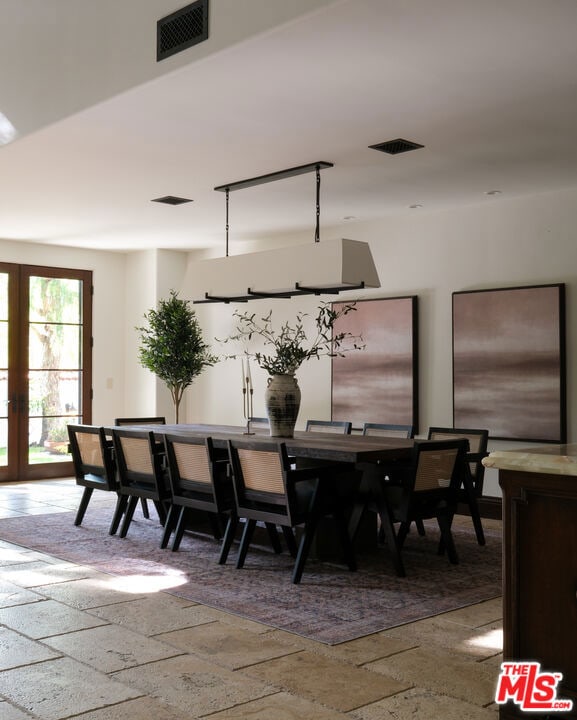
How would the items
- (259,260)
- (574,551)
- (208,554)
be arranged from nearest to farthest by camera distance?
(574,551), (208,554), (259,260)

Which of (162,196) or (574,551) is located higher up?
(162,196)

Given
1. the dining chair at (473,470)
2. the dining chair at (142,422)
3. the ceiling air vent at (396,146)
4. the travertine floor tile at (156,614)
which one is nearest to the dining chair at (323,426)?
the dining chair at (473,470)

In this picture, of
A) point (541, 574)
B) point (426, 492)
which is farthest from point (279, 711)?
point (426, 492)

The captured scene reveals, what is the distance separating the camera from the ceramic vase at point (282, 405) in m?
5.77

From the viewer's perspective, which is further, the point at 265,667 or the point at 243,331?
the point at 243,331

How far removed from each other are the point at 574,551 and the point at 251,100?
9.50 feet

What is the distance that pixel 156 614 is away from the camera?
404cm

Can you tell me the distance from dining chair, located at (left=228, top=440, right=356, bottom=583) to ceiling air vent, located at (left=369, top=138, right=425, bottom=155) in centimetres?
205

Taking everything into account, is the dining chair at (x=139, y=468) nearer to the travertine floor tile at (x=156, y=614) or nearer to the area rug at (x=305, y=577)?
the area rug at (x=305, y=577)

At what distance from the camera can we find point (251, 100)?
14.4 ft

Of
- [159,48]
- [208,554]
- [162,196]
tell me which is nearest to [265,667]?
[208,554]

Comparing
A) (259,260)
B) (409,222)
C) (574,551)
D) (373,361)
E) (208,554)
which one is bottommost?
(208,554)

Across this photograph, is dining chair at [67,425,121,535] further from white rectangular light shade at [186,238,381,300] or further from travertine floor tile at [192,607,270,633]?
travertine floor tile at [192,607,270,633]

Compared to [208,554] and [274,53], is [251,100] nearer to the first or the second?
[274,53]
